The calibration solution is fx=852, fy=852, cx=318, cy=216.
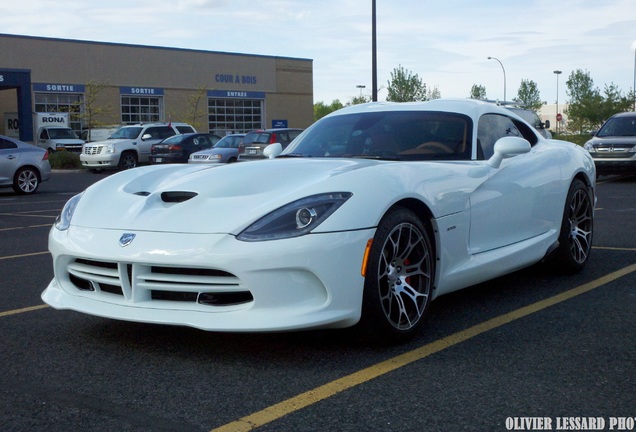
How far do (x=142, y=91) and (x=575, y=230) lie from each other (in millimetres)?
51238

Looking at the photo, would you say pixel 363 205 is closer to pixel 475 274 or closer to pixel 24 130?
pixel 475 274

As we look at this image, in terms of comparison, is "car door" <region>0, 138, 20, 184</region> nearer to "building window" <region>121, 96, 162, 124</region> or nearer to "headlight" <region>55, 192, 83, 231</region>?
"headlight" <region>55, 192, 83, 231</region>

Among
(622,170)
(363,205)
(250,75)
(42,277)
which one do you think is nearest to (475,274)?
(363,205)

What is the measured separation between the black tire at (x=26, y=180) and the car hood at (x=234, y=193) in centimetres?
1477

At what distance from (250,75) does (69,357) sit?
5868 centimetres

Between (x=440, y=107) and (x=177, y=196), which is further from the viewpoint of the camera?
(x=440, y=107)

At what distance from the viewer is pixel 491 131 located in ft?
→ 19.9

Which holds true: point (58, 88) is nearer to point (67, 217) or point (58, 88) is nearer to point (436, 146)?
point (436, 146)

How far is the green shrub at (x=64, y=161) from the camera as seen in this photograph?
32844 millimetres

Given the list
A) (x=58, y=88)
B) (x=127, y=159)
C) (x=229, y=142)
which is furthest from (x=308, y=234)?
(x=58, y=88)

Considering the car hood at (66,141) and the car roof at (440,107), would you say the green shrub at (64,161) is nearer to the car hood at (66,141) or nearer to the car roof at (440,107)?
the car hood at (66,141)

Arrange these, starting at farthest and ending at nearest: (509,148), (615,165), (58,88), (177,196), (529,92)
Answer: (529,92), (58,88), (615,165), (509,148), (177,196)

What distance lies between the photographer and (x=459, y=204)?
16.7 feet

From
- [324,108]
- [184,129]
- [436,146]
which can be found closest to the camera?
[436,146]
